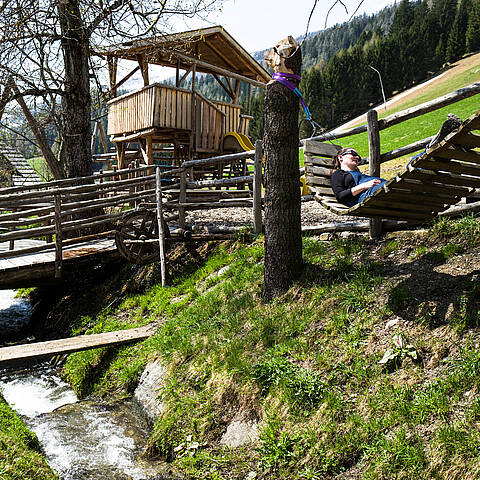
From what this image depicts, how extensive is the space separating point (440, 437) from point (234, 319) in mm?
2912

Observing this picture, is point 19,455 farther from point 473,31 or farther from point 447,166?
point 473,31

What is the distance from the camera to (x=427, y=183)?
4105 mm

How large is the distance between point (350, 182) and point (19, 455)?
4535 mm

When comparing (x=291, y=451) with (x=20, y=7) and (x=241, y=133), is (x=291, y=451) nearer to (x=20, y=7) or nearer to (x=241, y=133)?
(x=20, y=7)

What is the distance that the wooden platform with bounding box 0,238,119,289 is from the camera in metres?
8.57

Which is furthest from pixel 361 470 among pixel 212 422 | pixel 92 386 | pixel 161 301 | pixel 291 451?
pixel 161 301

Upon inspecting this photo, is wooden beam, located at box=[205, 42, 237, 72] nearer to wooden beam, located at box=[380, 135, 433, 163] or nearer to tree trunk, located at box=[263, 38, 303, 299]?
tree trunk, located at box=[263, 38, 303, 299]

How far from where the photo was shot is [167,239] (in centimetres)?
904

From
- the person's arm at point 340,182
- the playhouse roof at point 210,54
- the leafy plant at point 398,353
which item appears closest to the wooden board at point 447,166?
the leafy plant at point 398,353

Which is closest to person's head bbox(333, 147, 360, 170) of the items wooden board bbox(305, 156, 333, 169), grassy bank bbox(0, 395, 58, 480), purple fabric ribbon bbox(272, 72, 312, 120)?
wooden board bbox(305, 156, 333, 169)

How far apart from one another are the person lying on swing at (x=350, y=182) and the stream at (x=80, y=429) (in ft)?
11.6

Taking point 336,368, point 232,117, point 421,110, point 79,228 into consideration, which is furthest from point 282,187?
point 232,117

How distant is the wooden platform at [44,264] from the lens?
8.57 metres

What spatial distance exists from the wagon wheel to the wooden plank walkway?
2.38 meters
